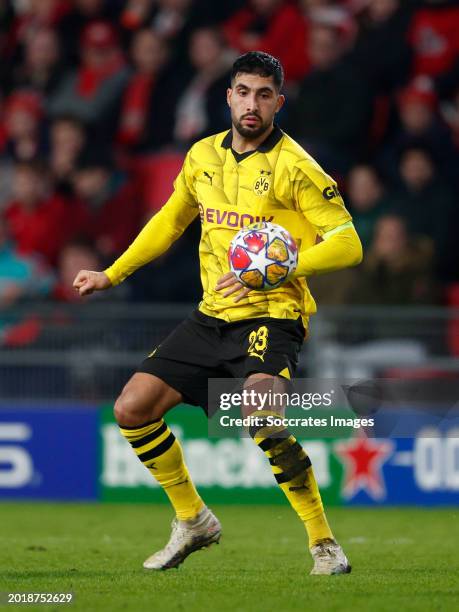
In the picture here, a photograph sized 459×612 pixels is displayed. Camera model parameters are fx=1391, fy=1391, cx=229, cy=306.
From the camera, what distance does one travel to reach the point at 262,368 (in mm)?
6898

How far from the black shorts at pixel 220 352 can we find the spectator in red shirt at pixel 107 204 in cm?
585

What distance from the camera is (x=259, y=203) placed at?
23.2 feet

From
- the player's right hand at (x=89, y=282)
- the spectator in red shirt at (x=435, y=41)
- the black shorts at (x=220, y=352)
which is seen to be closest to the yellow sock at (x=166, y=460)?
the black shorts at (x=220, y=352)

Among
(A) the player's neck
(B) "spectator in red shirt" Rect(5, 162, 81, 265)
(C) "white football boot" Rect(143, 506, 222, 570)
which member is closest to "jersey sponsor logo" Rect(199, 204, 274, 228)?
(A) the player's neck

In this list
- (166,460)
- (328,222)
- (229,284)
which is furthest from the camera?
(166,460)

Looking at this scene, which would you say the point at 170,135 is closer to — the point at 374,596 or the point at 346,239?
the point at 346,239

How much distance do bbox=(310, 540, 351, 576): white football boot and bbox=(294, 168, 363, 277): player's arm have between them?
4.56 feet

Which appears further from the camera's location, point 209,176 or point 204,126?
point 204,126

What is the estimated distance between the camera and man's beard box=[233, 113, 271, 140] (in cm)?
706

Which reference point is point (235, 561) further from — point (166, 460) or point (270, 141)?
point (270, 141)

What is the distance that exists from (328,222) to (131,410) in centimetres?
141

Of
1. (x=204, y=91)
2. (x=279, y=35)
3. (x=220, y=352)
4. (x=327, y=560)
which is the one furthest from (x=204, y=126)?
(x=327, y=560)

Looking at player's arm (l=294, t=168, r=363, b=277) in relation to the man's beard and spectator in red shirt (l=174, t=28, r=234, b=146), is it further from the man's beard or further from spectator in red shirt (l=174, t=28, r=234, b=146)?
spectator in red shirt (l=174, t=28, r=234, b=146)

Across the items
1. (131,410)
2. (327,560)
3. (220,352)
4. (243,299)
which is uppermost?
(243,299)
